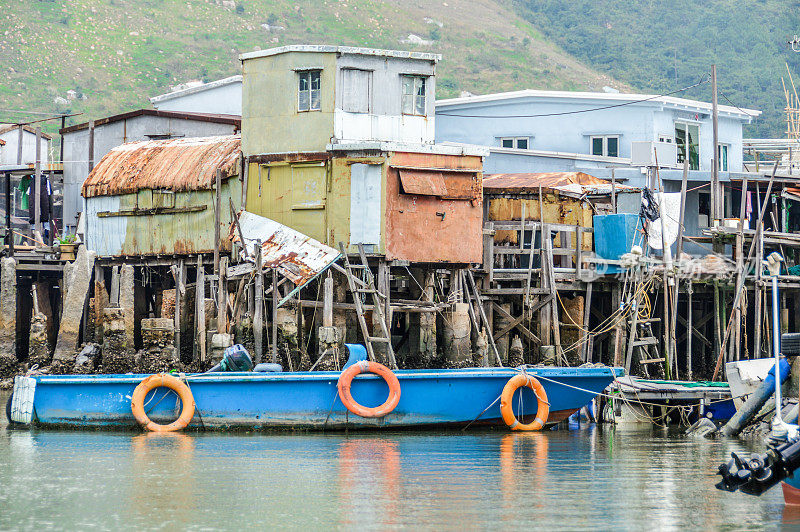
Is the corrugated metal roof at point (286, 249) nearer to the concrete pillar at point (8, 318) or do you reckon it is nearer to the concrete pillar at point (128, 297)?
the concrete pillar at point (128, 297)

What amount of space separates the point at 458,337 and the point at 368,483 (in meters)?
12.1

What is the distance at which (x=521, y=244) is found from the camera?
3369 centimetres

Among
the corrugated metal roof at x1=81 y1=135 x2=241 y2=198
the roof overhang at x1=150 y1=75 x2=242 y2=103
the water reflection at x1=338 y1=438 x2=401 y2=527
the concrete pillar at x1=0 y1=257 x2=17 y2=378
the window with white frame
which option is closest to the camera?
the water reflection at x1=338 y1=438 x2=401 y2=527

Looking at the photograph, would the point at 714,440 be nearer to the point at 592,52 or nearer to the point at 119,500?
the point at 119,500

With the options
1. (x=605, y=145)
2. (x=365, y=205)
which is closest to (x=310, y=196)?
(x=365, y=205)

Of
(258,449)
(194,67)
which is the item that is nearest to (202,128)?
(258,449)

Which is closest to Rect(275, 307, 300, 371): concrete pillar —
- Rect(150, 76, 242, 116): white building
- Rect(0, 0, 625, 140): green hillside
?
Rect(150, 76, 242, 116): white building

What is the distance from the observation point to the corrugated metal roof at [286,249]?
2938cm

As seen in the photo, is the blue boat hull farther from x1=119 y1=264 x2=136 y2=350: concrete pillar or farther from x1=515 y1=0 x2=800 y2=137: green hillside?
x1=515 y1=0 x2=800 y2=137: green hillside

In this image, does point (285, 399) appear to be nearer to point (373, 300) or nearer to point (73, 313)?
point (373, 300)

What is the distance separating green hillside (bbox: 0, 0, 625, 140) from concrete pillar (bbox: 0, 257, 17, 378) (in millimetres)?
40893

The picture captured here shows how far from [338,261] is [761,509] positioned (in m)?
15.1

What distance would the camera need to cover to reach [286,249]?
3038 centimetres

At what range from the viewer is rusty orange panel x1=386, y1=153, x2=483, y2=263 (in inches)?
1212
